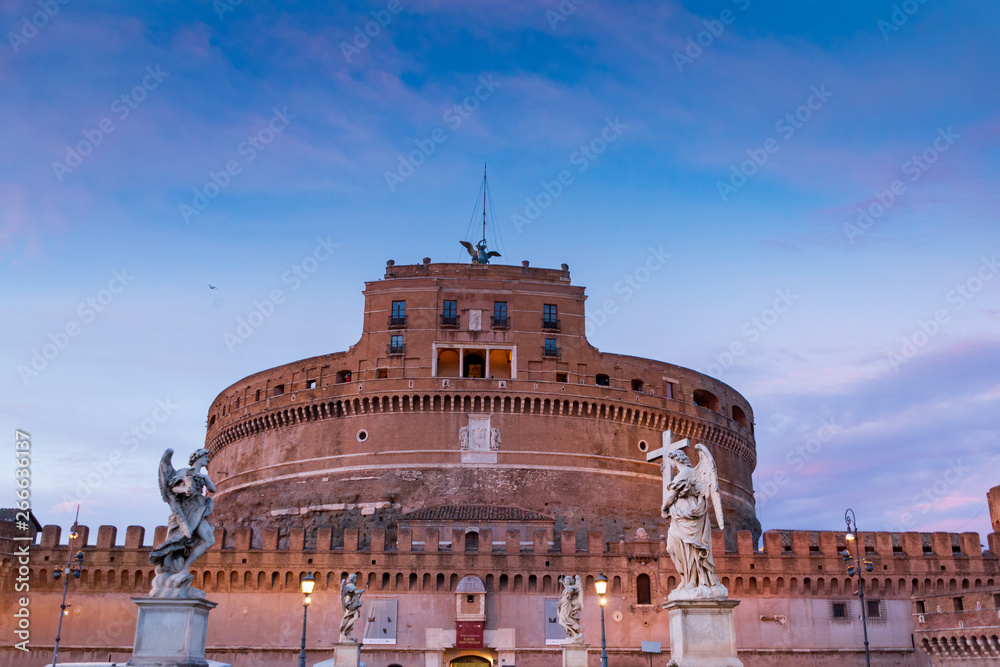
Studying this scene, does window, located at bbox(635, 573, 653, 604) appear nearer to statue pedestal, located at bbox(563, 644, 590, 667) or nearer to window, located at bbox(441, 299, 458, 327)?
statue pedestal, located at bbox(563, 644, 590, 667)

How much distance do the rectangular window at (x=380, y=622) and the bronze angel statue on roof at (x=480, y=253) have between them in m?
24.0

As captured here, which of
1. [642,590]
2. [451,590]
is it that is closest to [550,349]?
[642,590]

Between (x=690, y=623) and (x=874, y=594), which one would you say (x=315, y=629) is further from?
(x=690, y=623)

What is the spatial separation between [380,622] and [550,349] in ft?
60.4

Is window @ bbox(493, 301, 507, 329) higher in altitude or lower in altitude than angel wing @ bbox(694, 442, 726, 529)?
higher

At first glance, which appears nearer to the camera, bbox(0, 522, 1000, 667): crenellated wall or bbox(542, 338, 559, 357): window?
bbox(0, 522, 1000, 667): crenellated wall

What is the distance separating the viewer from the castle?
38375mm

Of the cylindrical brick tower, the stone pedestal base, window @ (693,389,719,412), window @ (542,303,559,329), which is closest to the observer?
the stone pedestal base

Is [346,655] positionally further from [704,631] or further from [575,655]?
[704,631]

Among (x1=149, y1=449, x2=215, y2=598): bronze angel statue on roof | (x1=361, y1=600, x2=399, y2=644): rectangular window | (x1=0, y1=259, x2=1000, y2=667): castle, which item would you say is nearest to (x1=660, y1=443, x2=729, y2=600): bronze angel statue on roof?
(x1=149, y1=449, x2=215, y2=598): bronze angel statue on roof

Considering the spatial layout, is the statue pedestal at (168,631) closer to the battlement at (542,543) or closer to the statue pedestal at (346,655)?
the statue pedestal at (346,655)

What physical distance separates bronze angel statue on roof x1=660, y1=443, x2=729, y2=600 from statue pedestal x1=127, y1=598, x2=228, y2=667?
577cm

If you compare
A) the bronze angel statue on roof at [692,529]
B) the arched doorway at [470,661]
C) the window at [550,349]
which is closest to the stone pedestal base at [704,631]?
the bronze angel statue on roof at [692,529]

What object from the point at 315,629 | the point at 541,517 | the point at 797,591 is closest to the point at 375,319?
the point at 541,517
